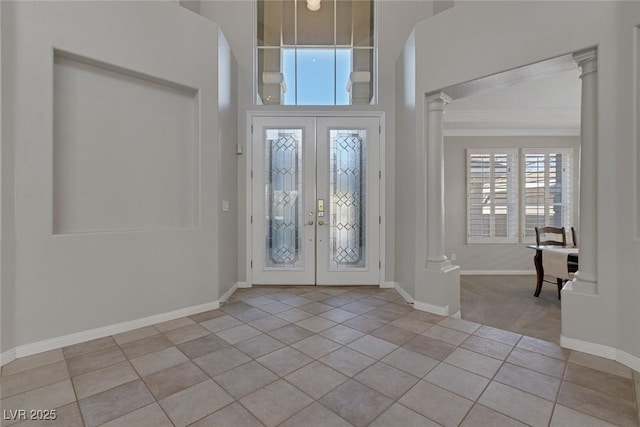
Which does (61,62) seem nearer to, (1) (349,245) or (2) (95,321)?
(2) (95,321)

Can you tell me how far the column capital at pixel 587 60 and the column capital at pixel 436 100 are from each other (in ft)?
3.46

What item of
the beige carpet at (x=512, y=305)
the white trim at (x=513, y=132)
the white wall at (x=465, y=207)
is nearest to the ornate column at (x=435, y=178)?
the beige carpet at (x=512, y=305)

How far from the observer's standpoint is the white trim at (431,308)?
2.99m

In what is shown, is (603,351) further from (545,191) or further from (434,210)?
(545,191)

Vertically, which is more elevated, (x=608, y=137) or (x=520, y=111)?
(x=520, y=111)

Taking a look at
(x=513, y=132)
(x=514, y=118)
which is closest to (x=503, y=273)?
(x=513, y=132)

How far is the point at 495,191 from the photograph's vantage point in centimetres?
585

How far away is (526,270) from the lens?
585cm

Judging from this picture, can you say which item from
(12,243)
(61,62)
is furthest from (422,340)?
(61,62)

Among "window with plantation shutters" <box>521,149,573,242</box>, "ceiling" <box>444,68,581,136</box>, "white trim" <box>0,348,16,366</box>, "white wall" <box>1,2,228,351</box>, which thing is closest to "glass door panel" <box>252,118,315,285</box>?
"white wall" <box>1,2,228,351</box>

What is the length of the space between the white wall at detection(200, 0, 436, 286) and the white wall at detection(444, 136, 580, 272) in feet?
8.38

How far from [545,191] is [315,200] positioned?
16.5 feet

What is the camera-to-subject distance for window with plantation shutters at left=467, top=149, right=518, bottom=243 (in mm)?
5848

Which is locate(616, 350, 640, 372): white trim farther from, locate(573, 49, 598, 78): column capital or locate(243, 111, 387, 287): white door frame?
locate(243, 111, 387, 287): white door frame
